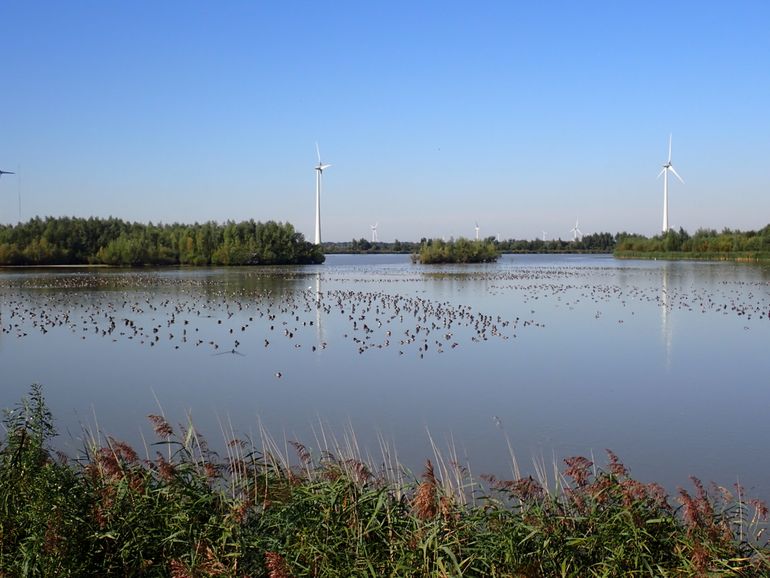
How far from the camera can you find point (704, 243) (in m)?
95.5

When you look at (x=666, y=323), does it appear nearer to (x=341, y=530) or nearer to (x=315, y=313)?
(x=315, y=313)

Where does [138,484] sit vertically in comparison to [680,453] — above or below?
above

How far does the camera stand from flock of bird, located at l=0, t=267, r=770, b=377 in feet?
60.5

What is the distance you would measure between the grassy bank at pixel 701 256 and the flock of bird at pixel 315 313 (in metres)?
47.0

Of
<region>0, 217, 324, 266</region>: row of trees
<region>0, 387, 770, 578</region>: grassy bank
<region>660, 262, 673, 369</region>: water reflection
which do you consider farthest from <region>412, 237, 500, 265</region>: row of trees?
<region>0, 387, 770, 578</region>: grassy bank

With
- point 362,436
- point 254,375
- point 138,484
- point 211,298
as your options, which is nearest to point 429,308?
point 211,298

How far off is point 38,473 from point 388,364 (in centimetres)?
991

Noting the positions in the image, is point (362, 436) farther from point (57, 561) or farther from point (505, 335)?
point (505, 335)

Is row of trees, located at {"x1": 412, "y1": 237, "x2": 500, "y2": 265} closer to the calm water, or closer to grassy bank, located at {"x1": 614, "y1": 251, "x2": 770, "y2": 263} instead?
grassy bank, located at {"x1": 614, "y1": 251, "x2": 770, "y2": 263}

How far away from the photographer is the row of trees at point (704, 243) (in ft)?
286

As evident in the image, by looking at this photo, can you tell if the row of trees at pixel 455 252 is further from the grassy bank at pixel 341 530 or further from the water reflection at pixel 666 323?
the grassy bank at pixel 341 530

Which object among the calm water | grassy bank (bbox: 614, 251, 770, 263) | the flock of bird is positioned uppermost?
grassy bank (bbox: 614, 251, 770, 263)

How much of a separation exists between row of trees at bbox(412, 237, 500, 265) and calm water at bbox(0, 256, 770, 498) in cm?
6028

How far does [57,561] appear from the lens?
4414mm
